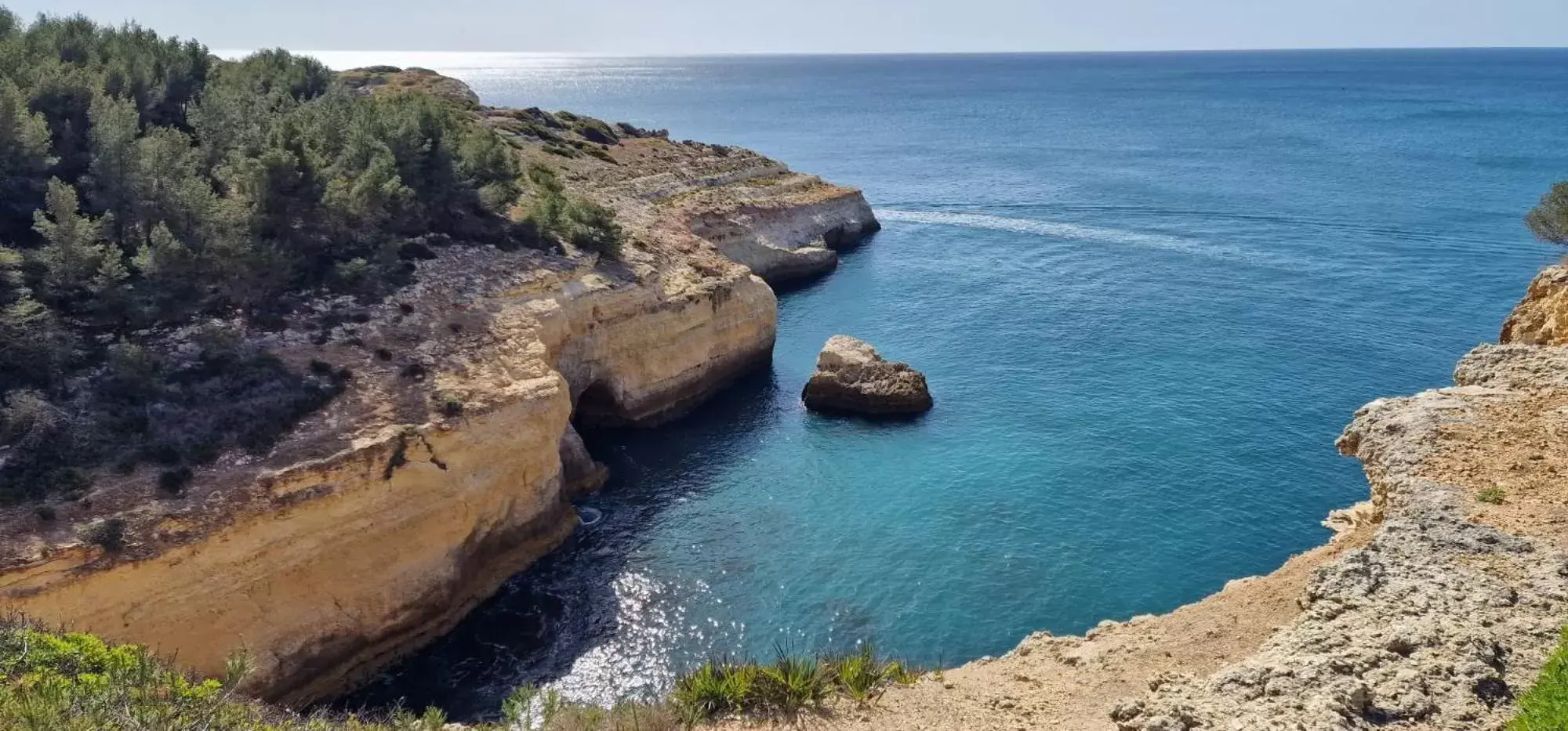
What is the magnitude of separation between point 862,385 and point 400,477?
19975mm

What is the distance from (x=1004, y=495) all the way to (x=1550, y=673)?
19414 mm

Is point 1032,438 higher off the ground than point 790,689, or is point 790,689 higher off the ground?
point 790,689

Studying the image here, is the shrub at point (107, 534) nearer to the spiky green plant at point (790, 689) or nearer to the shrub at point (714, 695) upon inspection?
the shrub at point (714, 695)

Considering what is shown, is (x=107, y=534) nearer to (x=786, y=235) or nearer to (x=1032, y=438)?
(x=1032, y=438)

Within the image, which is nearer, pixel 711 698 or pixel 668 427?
pixel 711 698

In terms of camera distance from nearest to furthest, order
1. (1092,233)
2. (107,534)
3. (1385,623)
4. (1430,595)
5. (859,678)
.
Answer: (1385,623) → (1430,595) → (859,678) → (107,534) → (1092,233)

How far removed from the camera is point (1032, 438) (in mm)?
36688

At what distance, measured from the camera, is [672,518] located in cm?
3222

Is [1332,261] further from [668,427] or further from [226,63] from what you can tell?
[226,63]

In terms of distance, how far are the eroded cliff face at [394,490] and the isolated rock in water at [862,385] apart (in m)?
5.63

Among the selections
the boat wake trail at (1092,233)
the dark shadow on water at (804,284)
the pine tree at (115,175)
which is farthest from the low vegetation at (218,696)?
the boat wake trail at (1092,233)

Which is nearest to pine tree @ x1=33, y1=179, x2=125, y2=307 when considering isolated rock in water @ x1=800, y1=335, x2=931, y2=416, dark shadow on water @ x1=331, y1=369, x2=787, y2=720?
dark shadow on water @ x1=331, y1=369, x2=787, y2=720


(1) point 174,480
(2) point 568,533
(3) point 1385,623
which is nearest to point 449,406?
(2) point 568,533

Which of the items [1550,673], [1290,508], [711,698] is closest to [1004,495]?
[1290,508]
